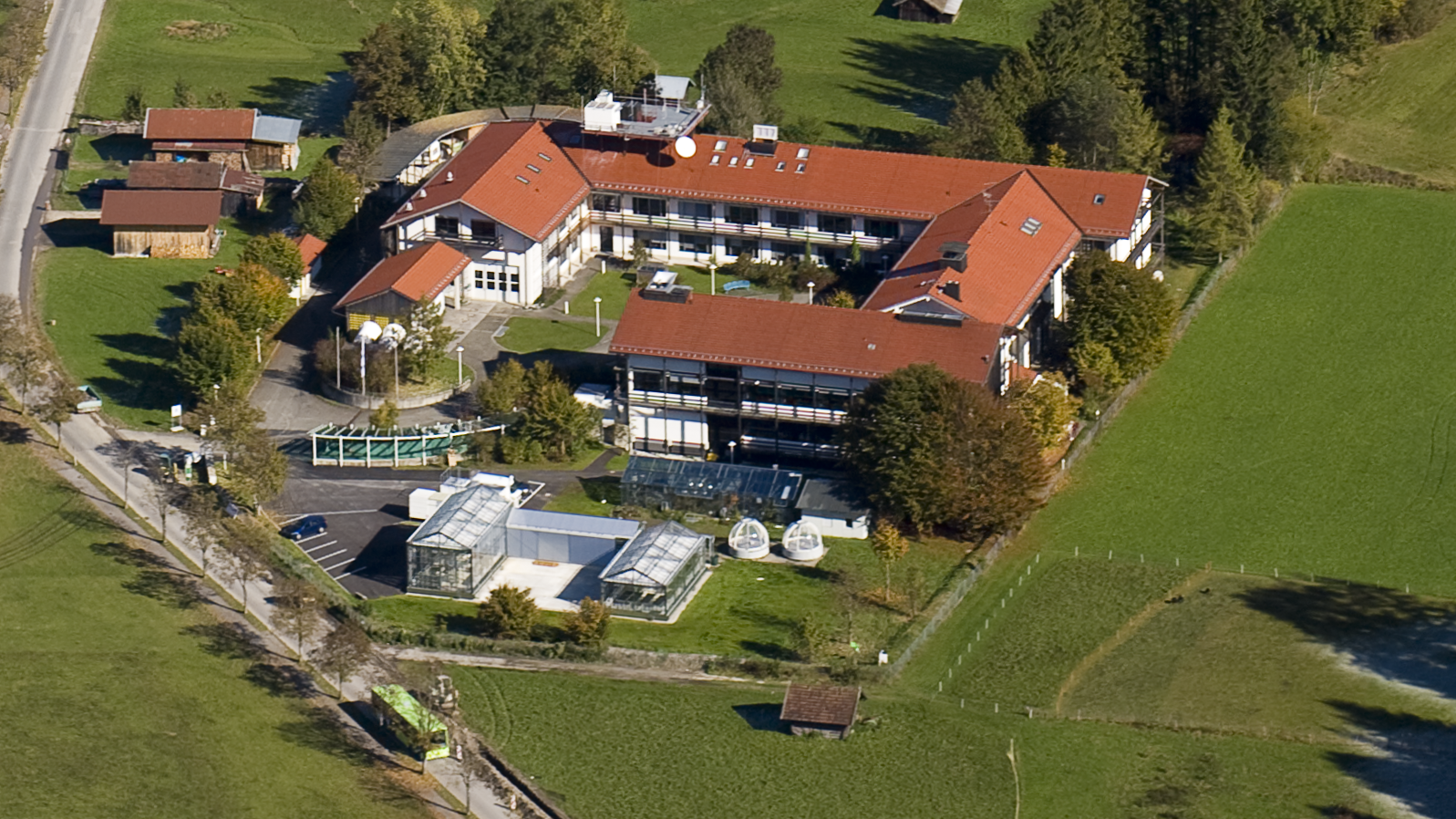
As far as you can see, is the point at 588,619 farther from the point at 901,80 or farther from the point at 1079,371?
the point at 901,80

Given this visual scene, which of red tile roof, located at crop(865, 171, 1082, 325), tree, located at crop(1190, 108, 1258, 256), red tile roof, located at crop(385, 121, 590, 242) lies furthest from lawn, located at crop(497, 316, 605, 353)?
tree, located at crop(1190, 108, 1258, 256)

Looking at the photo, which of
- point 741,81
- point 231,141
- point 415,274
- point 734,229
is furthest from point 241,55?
point 734,229

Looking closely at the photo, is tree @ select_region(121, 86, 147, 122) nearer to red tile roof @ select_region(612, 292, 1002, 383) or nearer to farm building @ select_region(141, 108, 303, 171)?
farm building @ select_region(141, 108, 303, 171)

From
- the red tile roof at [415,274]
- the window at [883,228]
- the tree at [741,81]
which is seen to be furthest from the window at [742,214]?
the red tile roof at [415,274]

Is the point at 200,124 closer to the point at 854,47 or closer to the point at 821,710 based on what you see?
the point at 854,47

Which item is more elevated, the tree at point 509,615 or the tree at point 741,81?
the tree at point 741,81

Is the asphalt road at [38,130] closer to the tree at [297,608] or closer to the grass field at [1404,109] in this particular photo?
the tree at [297,608]

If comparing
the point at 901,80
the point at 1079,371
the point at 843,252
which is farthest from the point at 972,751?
the point at 901,80
